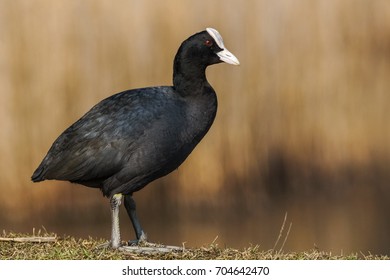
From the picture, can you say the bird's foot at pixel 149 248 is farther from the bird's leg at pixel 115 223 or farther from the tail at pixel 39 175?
the tail at pixel 39 175

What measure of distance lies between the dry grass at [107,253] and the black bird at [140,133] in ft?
0.91

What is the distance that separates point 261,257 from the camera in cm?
948

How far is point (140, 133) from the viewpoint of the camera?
952cm

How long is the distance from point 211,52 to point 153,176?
111cm

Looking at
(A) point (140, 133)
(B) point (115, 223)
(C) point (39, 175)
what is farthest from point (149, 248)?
(C) point (39, 175)

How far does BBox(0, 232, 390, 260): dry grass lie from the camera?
9.45 metres

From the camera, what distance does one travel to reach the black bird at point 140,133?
31.2ft

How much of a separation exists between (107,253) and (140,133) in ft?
3.09

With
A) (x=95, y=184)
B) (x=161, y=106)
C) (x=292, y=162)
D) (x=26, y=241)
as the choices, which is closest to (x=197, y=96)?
(x=161, y=106)

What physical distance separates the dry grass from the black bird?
0.91ft

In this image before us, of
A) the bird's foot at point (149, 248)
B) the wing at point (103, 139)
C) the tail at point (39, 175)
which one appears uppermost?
the wing at point (103, 139)

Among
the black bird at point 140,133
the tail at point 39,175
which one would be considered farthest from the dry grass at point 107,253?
the tail at point 39,175

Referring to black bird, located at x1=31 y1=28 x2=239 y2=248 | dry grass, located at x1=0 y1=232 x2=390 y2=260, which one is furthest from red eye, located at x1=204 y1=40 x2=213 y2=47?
dry grass, located at x1=0 y1=232 x2=390 y2=260

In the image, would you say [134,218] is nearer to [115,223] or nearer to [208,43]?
[115,223]
